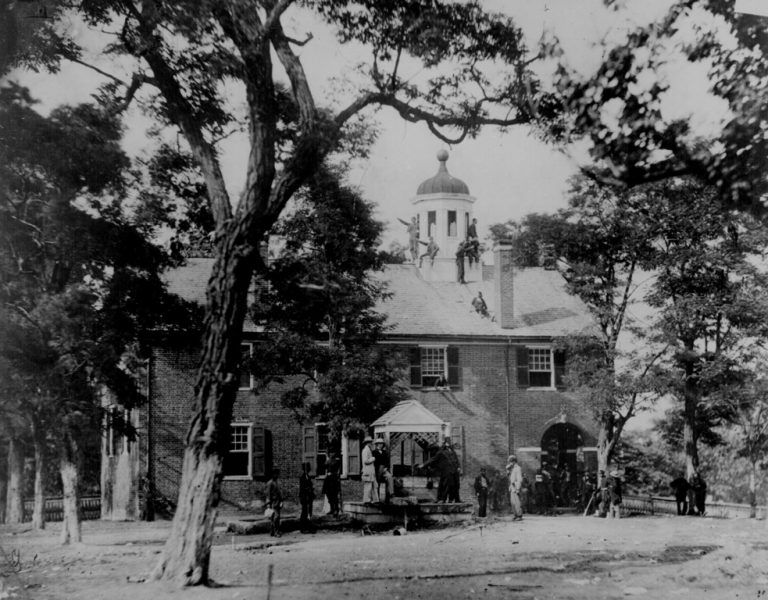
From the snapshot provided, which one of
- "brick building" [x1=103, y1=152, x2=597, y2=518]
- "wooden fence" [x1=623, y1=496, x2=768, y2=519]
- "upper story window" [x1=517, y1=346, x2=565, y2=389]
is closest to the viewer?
"brick building" [x1=103, y1=152, x2=597, y2=518]

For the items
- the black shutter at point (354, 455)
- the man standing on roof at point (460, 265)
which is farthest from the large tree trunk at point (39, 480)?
the man standing on roof at point (460, 265)

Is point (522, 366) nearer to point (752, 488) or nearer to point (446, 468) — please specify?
point (446, 468)

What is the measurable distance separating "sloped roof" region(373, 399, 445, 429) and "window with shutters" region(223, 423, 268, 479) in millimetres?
1186

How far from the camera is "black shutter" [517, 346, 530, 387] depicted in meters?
7.54

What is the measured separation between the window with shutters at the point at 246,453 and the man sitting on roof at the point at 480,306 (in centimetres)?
263

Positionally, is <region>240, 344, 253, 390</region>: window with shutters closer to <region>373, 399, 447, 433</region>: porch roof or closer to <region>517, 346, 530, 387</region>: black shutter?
<region>373, 399, 447, 433</region>: porch roof

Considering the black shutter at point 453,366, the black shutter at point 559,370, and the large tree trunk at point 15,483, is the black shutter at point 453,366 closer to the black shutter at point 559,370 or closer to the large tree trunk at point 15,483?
the black shutter at point 559,370

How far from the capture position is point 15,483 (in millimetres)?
4926

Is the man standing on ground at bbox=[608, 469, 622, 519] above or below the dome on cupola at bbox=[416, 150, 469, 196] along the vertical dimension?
below

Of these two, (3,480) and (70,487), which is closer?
(3,480)

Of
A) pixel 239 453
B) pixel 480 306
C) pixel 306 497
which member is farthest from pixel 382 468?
pixel 480 306

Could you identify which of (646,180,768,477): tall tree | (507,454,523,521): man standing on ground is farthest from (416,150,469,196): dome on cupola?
(507,454,523,521): man standing on ground

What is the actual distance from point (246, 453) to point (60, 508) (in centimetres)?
129

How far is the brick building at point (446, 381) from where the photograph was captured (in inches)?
210
